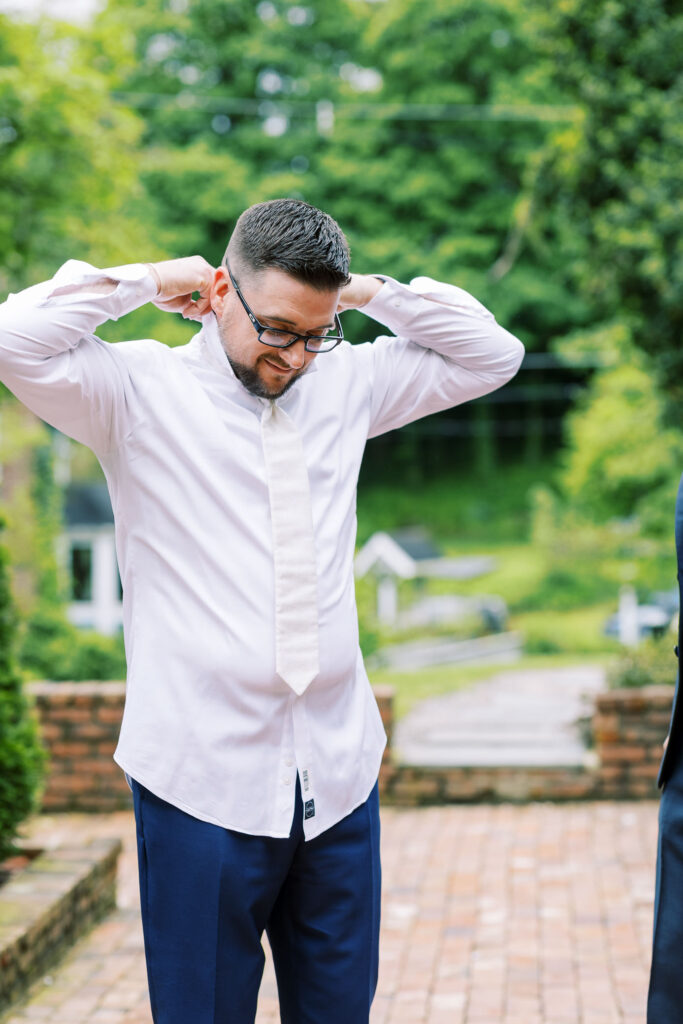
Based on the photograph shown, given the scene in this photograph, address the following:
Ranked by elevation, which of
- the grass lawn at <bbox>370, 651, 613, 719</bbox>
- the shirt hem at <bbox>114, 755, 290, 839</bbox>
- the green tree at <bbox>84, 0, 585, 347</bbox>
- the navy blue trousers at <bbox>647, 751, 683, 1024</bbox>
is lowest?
the grass lawn at <bbox>370, 651, 613, 719</bbox>

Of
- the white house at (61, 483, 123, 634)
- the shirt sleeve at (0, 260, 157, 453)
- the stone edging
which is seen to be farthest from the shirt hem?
the white house at (61, 483, 123, 634)

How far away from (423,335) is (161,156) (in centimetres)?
2656

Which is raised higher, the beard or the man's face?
the man's face

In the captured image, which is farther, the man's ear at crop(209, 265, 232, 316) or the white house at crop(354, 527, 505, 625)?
the white house at crop(354, 527, 505, 625)

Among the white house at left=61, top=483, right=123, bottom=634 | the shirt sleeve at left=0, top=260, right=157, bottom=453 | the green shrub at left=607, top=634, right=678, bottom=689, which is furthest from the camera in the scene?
the white house at left=61, top=483, right=123, bottom=634

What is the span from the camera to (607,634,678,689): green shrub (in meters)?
6.67

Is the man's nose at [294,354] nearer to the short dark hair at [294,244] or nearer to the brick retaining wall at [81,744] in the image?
the short dark hair at [294,244]

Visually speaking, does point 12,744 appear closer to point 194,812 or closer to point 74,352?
point 194,812

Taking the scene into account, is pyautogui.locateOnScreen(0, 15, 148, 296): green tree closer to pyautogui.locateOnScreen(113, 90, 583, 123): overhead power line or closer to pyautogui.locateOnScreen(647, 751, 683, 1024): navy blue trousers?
pyautogui.locateOnScreen(647, 751, 683, 1024): navy blue trousers

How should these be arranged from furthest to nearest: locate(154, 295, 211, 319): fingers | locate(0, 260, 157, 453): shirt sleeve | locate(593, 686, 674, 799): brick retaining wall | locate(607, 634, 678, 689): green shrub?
1. locate(607, 634, 678, 689): green shrub
2. locate(593, 686, 674, 799): brick retaining wall
3. locate(154, 295, 211, 319): fingers
4. locate(0, 260, 157, 453): shirt sleeve

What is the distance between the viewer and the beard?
197 cm

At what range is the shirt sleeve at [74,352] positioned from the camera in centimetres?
184

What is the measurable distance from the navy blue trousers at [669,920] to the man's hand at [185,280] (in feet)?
3.83

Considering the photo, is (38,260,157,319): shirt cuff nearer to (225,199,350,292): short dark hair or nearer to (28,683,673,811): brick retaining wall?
(225,199,350,292): short dark hair
